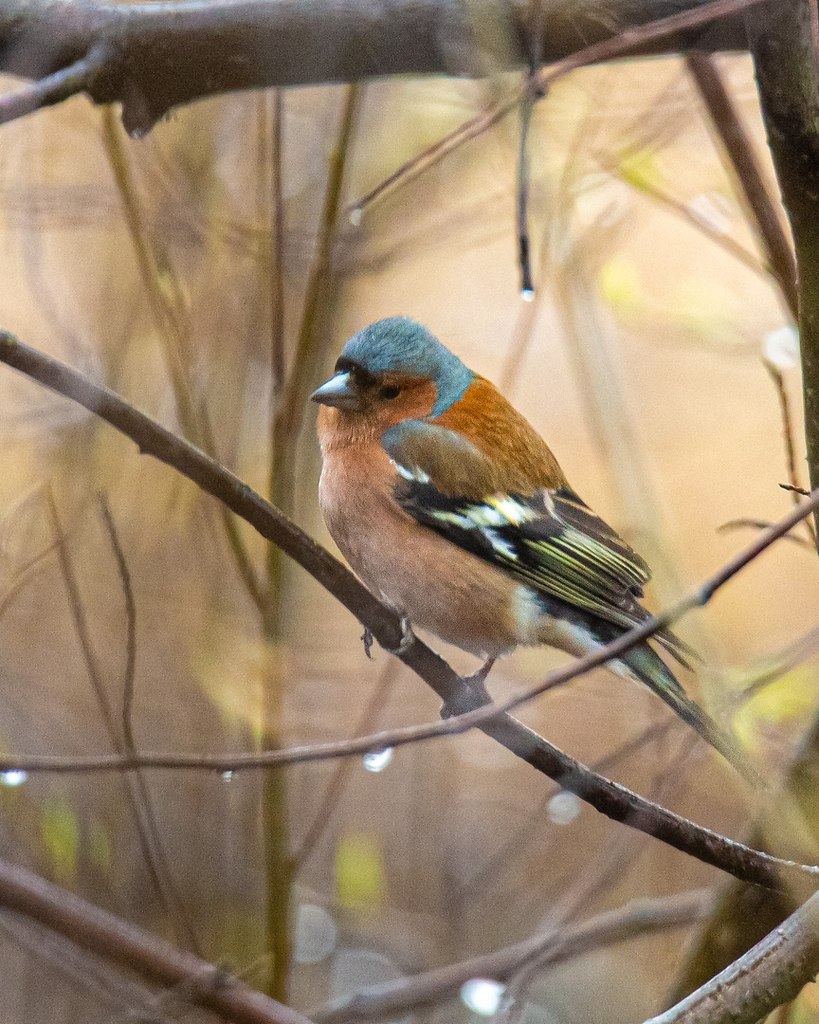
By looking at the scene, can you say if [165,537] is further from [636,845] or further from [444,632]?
[636,845]

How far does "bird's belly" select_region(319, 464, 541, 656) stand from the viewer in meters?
3.11

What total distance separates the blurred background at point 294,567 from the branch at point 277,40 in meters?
0.38

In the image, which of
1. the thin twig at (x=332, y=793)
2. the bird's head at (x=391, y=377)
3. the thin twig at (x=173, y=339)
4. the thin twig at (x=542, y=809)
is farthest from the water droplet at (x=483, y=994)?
the bird's head at (x=391, y=377)

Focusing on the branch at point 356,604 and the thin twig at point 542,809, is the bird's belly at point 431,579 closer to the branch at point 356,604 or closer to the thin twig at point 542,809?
the thin twig at point 542,809

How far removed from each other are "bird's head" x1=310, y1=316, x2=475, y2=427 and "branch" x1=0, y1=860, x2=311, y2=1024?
5.20 feet

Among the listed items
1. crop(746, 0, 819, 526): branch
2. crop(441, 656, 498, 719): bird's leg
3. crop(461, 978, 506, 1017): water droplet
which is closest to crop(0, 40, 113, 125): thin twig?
crop(746, 0, 819, 526): branch

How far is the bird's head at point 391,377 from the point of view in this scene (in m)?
3.32

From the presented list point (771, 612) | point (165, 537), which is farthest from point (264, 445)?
point (771, 612)

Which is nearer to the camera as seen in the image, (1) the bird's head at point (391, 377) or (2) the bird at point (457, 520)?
(2) the bird at point (457, 520)

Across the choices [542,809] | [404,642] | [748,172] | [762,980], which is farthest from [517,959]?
[748,172]

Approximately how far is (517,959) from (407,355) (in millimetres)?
1640

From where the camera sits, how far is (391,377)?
3406 millimetres

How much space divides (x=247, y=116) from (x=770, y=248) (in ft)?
9.19

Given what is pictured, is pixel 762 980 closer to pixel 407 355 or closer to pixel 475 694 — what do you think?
pixel 475 694
